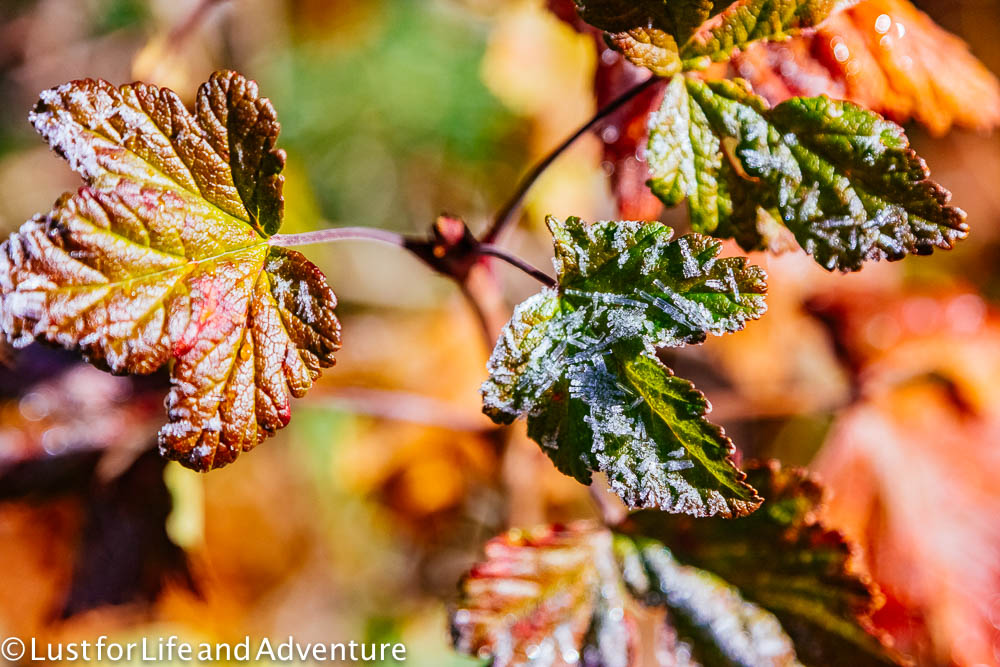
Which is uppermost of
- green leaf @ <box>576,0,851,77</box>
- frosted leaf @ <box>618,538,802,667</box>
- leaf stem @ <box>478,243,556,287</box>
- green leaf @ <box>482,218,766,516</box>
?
green leaf @ <box>576,0,851,77</box>

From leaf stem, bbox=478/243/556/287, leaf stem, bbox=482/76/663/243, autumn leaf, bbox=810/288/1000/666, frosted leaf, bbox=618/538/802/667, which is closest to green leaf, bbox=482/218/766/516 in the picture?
leaf stem, bbox=478/243/556/287

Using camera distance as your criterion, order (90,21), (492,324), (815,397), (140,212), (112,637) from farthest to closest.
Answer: (90,21)
(815,397)
(112,637)
(492,324)
(140,212)

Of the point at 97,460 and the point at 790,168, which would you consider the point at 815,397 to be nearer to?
the point at 790,168

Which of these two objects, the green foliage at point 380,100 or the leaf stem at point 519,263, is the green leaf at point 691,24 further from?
the green foliage at point 380,100

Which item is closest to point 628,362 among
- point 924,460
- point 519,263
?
point 519,263

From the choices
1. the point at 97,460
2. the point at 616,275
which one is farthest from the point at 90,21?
the point at 616,275

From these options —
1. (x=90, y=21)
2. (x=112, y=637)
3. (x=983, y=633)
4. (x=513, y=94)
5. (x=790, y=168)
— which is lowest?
(x=112, y=637)

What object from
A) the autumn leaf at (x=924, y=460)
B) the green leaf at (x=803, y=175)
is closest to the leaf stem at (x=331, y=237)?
the green leaf at (x=803, y=175)

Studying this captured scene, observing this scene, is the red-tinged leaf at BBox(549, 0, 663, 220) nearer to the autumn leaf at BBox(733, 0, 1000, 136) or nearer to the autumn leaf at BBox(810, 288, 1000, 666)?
the autumn leaf at BBox(733, 0, 1000, 136)
